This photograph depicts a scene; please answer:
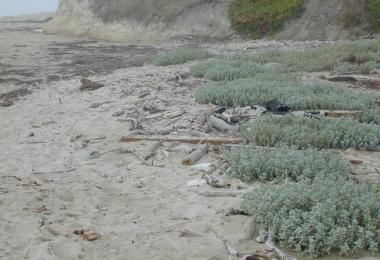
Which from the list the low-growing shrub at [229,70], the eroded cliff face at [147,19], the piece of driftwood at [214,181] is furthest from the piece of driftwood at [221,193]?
the eroded cliff face at [147,19]

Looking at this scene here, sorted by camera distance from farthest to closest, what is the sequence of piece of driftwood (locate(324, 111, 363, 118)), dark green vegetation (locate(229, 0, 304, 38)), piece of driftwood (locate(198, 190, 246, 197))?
1. dark green vegetation (locate(229, 0, 304, 38))
2. piece of driftwood (locate(324, 111, 363, 118))
3. piece of driftwood (locate(198, 190, 246, 197))

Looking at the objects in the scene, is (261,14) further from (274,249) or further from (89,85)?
(274,249)

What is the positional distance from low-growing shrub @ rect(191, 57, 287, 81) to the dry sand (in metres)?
0.62

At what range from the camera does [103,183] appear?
268 inches

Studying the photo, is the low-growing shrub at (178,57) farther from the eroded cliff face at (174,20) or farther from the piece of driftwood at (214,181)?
the piece of driftwood at (214,181)

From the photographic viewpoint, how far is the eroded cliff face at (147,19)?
88.3 ft

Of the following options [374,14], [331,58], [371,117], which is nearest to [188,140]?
[371,117]

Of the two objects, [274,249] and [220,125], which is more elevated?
[274,249]

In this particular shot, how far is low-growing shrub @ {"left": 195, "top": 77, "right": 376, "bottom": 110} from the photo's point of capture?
376 inches

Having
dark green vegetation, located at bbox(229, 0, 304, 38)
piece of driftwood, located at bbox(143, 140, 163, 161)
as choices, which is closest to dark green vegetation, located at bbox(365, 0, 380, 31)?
dark green vegetation, located at bbox(229, 0, 304, 38)

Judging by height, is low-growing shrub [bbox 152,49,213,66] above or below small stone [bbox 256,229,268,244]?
below

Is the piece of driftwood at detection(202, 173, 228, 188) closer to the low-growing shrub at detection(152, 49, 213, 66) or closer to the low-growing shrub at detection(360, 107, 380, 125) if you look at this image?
the low-growing shrub at detection(360, 107, 380, 125)

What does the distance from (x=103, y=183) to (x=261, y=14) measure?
2049 centimetres

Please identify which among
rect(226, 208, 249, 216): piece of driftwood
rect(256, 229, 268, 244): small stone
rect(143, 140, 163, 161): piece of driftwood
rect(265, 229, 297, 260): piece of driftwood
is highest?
rect(265, 229, 297, 260): piece of driftwood
